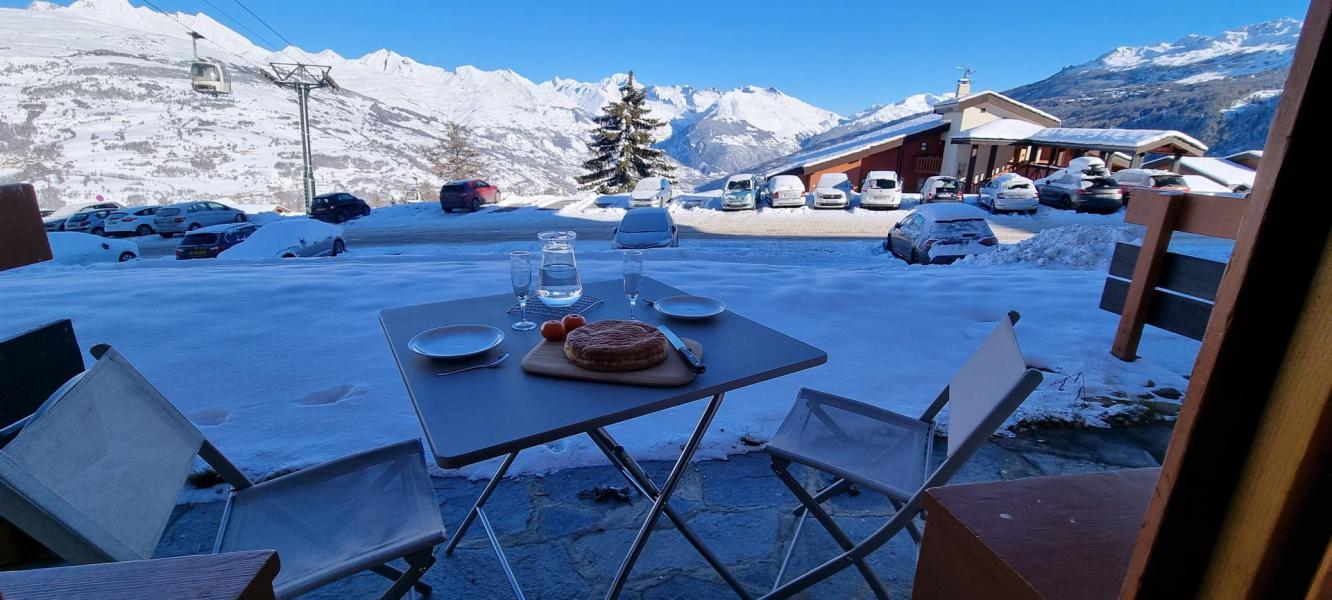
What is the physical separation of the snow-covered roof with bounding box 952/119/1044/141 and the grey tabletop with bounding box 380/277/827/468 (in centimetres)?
2986

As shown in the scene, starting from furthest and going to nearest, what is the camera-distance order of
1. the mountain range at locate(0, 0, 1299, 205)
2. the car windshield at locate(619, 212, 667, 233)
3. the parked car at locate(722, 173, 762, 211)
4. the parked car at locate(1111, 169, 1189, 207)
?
the mountain range at locate(0, 0, 1299, 205), the parked car at locate(722, 173, 762, 211), the parked car at locate(1111, 169, 1189, 207), the car windshield at locate(619, 212, 667, 233)

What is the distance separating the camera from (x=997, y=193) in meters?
20.2

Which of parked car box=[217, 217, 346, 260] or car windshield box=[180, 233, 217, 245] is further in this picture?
car windshield box=[180, 233, 217, 245]

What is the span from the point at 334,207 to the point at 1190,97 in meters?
74.6

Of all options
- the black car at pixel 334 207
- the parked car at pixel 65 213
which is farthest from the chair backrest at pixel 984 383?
the parked car at pixel 65 213

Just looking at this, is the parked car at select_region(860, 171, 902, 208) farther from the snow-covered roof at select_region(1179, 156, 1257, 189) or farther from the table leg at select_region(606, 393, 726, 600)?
the table leg at select_region(606, 393, 726, 600)

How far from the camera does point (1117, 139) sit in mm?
25281

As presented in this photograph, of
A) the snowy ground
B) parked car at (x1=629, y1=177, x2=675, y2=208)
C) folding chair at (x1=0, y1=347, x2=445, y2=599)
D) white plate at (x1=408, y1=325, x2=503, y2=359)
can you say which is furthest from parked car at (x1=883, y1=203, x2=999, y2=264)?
parked car at (x1=629, y1=177, x2=675, y2=208)

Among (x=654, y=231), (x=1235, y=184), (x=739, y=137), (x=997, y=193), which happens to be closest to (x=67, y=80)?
(x=654, y=231)

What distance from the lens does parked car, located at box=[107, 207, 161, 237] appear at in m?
20.9

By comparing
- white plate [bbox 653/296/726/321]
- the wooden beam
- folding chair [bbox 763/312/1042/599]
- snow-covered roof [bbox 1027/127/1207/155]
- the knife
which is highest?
snow-covered roof [bbox 1027/127/1207/155]

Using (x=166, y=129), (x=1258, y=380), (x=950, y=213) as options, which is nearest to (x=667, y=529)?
(x=1258, y=380)

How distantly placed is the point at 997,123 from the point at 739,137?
17292cm

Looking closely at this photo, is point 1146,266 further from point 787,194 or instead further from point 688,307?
point 787,194
